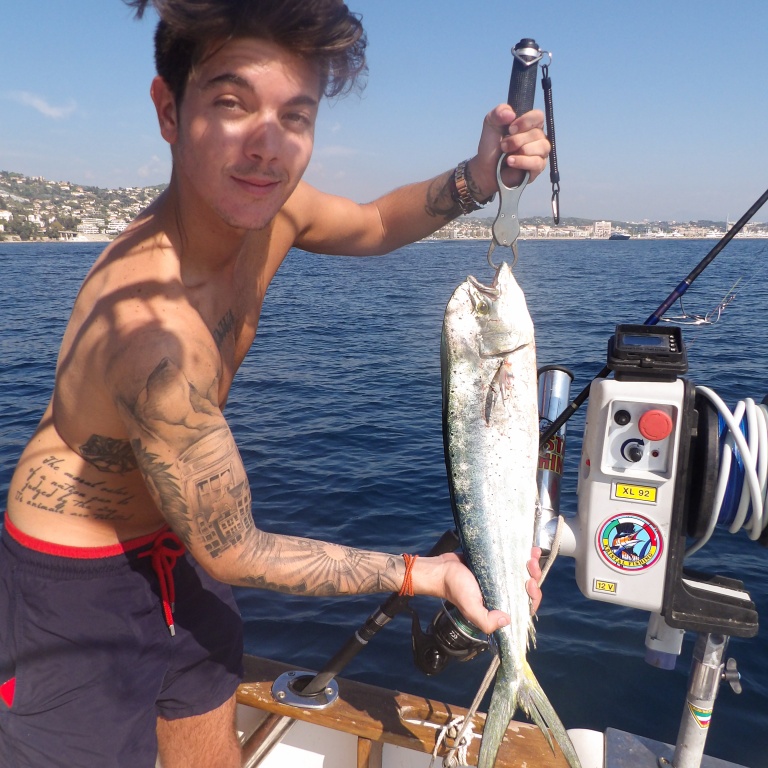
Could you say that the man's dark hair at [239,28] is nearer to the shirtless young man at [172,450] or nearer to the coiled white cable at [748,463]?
the shirtless young man at [172,450]

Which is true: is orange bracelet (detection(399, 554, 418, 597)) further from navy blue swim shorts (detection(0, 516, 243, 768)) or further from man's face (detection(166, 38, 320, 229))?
man's face (detection(166, 38, 320, 229))

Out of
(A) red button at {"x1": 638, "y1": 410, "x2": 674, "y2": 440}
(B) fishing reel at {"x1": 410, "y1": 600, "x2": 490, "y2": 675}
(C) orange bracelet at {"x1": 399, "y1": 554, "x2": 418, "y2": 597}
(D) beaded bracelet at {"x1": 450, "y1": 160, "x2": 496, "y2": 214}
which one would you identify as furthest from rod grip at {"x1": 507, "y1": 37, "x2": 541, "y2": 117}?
(B) fishing reel at {"x1": 410, "y1": 600, "x2": 490, "y2": 675}

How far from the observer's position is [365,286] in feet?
139

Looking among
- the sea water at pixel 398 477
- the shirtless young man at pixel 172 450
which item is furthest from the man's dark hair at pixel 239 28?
the sea water at pixel 398 477

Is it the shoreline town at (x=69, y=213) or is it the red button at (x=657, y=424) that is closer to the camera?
the red button at (x=657, y=424)

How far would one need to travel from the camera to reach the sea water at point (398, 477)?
5.22 metres

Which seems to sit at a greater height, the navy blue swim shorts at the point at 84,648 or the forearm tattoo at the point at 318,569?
the forearm tattoo at the point at 318,569

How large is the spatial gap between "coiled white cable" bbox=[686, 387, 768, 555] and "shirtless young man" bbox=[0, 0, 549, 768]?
26.0 inches

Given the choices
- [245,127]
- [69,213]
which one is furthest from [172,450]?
[69,213]

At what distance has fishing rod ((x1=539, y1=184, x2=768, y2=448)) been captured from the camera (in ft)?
7.49

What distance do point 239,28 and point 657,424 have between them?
170cm

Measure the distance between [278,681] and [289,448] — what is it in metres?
7.55

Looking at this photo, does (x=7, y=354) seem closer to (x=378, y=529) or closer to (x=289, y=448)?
(x=289, y=448)

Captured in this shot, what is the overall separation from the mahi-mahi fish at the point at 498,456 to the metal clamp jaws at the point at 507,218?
74 millimetres
